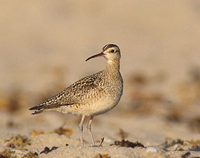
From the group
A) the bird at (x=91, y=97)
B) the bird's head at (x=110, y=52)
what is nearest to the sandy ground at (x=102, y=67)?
the bird at (x=91, y=97)

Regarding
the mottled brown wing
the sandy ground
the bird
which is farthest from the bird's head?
the sandy ground

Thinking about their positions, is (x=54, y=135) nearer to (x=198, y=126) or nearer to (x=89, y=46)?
(x=198, y=126)

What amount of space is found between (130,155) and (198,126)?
5.53m

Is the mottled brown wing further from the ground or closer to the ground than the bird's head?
closer to the ground

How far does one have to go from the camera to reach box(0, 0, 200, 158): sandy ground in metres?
8.60

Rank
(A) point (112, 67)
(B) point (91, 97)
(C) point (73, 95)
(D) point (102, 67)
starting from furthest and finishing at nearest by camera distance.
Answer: (D) point (102, 67), (A) point (112, 67), (C) point (73, 95), (B) point (91, 97)

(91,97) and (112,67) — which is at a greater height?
(112,67)

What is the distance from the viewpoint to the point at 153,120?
12.2 m

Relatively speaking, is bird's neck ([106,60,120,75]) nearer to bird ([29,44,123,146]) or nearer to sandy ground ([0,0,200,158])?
bird ([29,44,123,146])

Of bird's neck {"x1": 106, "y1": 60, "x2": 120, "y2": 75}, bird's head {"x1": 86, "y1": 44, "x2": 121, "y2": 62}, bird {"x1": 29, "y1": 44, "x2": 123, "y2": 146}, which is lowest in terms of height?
bird {"x1": 29, "y1": 44, "x2": 123, "y2": 146}

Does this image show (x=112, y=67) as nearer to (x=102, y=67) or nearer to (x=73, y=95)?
(x=73, y=95)

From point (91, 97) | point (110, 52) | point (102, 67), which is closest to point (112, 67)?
point (110, 52)

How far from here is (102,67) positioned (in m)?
19.0

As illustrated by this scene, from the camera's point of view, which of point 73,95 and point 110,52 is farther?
point 110,52
